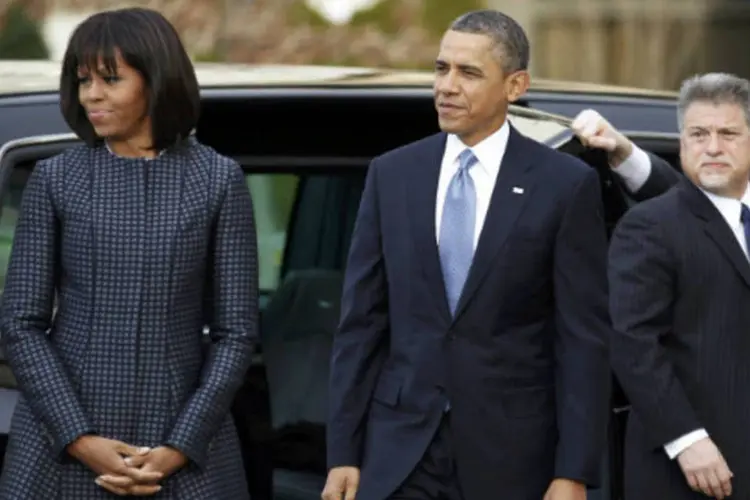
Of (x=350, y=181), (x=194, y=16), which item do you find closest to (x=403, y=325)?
(x=350, y=181)

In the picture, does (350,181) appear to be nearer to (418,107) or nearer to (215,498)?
(418,107)

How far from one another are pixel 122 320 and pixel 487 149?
826 mm

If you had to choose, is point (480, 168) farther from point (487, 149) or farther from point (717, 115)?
point (717, 115)

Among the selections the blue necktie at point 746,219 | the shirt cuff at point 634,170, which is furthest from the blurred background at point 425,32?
the blue necktie at point 746,219

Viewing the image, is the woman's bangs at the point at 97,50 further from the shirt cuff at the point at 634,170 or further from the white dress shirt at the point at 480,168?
the shirt cuff at the point at 634,170

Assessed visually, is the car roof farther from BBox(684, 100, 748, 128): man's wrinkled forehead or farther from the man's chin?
BBox(684, 100, 748, 128): man's wrinkled forehead

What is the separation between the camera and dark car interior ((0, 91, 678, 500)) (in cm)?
524

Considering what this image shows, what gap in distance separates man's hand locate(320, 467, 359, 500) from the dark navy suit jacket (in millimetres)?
21

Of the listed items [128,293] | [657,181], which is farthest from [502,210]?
[128,293]

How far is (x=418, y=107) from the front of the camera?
17.5ft

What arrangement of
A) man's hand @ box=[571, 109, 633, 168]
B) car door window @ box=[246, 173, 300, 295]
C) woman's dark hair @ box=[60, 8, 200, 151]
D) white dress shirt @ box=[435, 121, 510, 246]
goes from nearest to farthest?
1. woman's dark hair @ box=[60, 8, 200, 151]
2. white dress shirt @ box=[435, 121, 510, 246]
3. man's hand @ box=[571, 109, 633, 168]
4. car door window @ box=[246, 173, 300, 295]

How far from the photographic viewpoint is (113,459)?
15.5 feet

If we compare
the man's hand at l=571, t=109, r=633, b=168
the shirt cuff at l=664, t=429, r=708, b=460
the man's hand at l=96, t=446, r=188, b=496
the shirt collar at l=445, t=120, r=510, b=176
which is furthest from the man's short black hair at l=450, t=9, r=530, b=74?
the man's hand at l=96, t=446, r=188, b=496

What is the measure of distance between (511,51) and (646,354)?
67 centimetres
